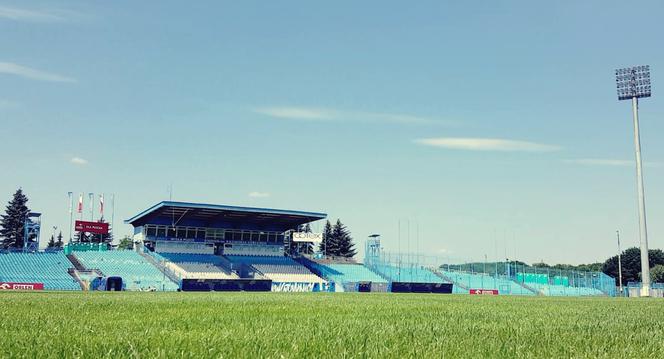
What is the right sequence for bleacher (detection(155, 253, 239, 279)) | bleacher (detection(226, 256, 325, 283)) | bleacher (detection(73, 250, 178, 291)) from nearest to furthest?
bleacher (detection(73, 250, 178, 291))
bleacher (detection(155, 253, 239, 279))
bleacher (detection(226, 256, 325, 283))

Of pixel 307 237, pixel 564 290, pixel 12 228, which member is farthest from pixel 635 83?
pixel 12 228

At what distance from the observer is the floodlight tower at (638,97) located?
194ft

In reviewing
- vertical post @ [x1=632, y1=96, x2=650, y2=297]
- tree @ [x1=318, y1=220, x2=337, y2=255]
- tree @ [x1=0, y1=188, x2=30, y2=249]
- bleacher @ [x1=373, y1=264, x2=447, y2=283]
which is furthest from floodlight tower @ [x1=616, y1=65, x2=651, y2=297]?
tree @ [x1=0, y1=188, x2=30, y2=249]

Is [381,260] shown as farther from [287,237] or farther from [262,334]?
[262,334]

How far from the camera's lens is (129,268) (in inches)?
2581

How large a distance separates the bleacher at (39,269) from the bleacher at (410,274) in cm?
3884

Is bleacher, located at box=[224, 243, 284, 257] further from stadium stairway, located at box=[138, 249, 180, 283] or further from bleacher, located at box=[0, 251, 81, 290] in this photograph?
bleacher, located at box=[0, 251, 81, 290]

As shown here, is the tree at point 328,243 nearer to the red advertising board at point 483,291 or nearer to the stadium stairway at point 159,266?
the red advertising board at point 483,291

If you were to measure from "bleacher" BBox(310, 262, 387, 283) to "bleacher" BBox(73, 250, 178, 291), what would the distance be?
2168 cm

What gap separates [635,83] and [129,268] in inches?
2305

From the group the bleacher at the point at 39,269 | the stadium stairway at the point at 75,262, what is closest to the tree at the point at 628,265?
the stadium stairway at the point at 75,262

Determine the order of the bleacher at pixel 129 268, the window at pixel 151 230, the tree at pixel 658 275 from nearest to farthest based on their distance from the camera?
the bleacher at pixel 129 268, the window at pixel 151 230, the tree at pixel 658 275

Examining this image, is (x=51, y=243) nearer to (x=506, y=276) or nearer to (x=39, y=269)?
(x=39, y=269)

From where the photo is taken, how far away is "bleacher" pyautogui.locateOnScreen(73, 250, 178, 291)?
59781 mm
